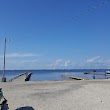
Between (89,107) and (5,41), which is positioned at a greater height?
(5,41)

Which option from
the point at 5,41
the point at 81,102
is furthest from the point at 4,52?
the point at 81,102

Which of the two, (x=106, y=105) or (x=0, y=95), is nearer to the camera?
(x=0, y=95)

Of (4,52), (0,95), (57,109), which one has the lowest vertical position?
(57,109)

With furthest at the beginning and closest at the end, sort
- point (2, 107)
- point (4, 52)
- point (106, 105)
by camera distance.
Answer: point (4, 52) < point (106, 105) < point (2, 107)

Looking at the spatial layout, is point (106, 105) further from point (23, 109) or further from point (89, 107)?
point (23, 109)

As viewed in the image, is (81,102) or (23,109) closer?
(23,109)

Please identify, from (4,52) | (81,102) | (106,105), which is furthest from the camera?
(4,52)

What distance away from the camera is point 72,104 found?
1625 cm

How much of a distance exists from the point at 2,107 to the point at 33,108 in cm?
315

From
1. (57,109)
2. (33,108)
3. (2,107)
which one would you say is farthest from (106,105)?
(2,107)

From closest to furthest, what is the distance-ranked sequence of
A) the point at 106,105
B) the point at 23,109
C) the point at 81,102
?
the point at 23,109
the point at 106,105
the point at 81,102

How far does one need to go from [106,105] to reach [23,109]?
5199 millimetres

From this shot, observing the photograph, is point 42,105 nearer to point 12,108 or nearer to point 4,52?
point 12,108

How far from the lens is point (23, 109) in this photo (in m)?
14.3
